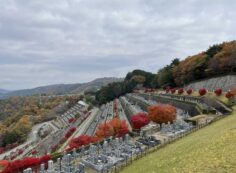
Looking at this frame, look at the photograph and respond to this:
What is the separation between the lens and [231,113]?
39.9 metres

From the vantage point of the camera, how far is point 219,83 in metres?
69.4

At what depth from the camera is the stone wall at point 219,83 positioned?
64900 mm

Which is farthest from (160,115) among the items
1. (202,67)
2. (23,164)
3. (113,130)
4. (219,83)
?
(202,67)

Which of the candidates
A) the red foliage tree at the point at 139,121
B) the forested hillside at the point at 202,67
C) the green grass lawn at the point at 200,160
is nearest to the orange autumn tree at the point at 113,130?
the red foliage tree at the point at 139,121

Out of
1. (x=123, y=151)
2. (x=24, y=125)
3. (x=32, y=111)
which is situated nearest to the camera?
(x=123, y=151)

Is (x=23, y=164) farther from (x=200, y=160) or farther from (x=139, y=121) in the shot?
(x=200, y=160)

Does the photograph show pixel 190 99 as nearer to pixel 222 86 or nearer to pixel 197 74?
pixel 222 86

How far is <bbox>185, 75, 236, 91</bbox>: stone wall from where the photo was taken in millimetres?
64900

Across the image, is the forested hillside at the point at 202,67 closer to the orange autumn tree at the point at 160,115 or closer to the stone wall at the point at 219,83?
the stone wall at the point at 219,83

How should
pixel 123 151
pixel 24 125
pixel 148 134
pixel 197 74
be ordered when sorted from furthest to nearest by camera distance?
1. pixel 24 125
2. pixel 197 74
3. pixel 148 134
4. pixel 123 151

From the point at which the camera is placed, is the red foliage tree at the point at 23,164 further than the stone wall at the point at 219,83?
No

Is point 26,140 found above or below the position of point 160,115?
below

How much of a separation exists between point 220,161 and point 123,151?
13.9 m

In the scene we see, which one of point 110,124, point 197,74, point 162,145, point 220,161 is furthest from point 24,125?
point 220,161
